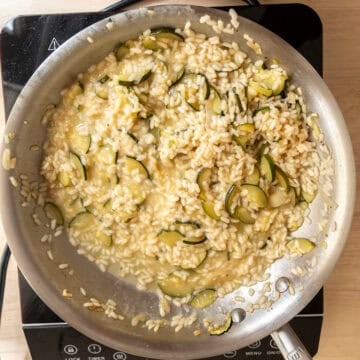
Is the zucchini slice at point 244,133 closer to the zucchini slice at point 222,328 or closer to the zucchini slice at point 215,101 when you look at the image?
the zucchini slice at point 215,101

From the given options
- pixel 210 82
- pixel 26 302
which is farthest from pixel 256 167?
pixel 26 302

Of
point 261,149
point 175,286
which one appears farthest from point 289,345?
point 261,149

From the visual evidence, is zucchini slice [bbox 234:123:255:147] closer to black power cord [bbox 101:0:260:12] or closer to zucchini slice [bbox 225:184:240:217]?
zucchini slice [bbox 225:184:240:217]

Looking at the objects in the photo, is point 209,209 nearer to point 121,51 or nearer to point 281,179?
point 281,179

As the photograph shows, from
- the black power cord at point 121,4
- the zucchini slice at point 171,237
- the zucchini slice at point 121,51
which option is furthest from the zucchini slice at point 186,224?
the black power cord at point 121,4

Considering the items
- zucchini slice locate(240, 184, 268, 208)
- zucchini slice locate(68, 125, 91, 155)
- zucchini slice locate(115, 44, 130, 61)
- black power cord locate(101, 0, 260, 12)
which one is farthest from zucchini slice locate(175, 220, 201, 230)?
black power cord locate(101, 0, 260, 12)

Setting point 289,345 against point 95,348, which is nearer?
point 289,345
